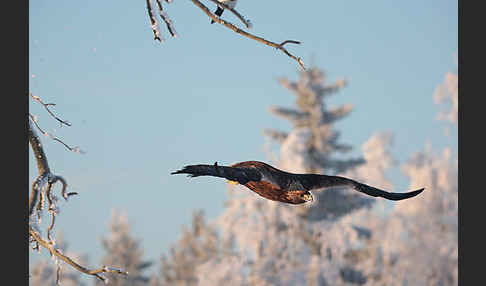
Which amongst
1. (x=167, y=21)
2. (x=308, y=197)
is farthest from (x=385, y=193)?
(x=167, y=21)

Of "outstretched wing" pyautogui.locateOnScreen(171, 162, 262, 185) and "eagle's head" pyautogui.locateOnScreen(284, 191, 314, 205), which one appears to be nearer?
"outstretched wing" pyautogui.locateOnScreen(171, 162, 262, 185)

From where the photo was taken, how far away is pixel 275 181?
2361 mm

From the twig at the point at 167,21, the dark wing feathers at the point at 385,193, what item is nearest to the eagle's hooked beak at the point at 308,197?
the dark wing feathers at the point at 385,193

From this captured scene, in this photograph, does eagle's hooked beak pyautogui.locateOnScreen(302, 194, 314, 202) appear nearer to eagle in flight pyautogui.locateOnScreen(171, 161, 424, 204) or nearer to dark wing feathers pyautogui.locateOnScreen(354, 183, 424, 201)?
eagle in flight pyautogui.locateOnScreen(171, 161, 424, 204)

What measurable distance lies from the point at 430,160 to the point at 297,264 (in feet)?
62.9

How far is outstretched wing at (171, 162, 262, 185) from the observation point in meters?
2.17

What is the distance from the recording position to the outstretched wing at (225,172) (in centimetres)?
217

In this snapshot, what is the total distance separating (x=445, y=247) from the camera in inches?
1091

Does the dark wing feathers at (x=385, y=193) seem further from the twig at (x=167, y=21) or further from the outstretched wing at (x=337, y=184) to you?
the twig at (x=167, y=21)

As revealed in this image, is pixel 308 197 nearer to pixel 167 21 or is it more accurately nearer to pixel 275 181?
pixel 275 181

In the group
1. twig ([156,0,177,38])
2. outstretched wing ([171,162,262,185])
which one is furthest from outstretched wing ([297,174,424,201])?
twig ([156,0,177,38])
